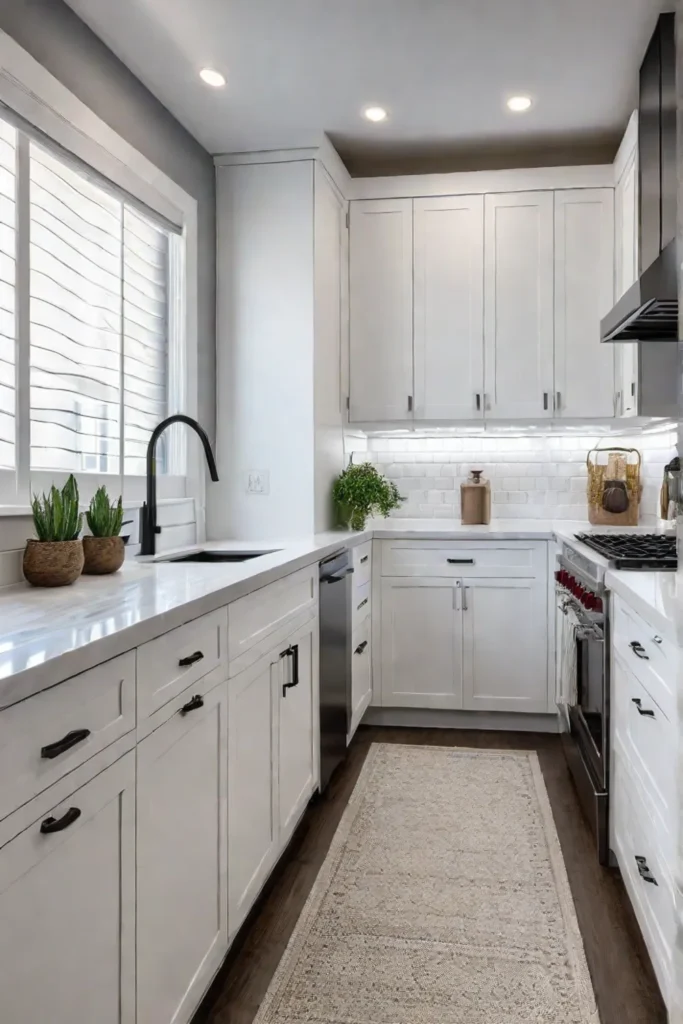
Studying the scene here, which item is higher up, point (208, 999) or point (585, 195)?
point (585, 195)

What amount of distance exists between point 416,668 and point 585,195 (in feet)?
7.95

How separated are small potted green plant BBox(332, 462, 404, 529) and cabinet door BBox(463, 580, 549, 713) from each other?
56 cm

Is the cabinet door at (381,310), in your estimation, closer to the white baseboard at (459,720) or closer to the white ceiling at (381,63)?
the white ceiling at (381,63)

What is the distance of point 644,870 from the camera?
1.80 metres

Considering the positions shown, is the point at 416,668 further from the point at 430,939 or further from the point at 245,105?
the point at 245,105

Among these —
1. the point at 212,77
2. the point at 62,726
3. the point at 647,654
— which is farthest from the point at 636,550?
the point at 212,77

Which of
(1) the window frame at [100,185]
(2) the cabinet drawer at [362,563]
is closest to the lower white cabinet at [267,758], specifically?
(2) the cabinet drawer at [362,563]

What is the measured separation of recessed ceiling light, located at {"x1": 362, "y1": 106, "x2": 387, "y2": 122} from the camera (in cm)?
329

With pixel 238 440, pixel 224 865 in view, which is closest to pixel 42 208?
pixel 238 440

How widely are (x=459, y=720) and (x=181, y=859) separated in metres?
2.45

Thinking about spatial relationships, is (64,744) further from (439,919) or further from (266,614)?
(439,919)

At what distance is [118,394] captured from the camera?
271 centimetres

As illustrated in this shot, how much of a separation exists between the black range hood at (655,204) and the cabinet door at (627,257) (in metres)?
0.35

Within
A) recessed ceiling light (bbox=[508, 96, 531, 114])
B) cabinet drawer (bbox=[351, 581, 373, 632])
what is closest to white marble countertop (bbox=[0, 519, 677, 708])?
cabinet drawer (bbox=[351, 581, 373, 632])
